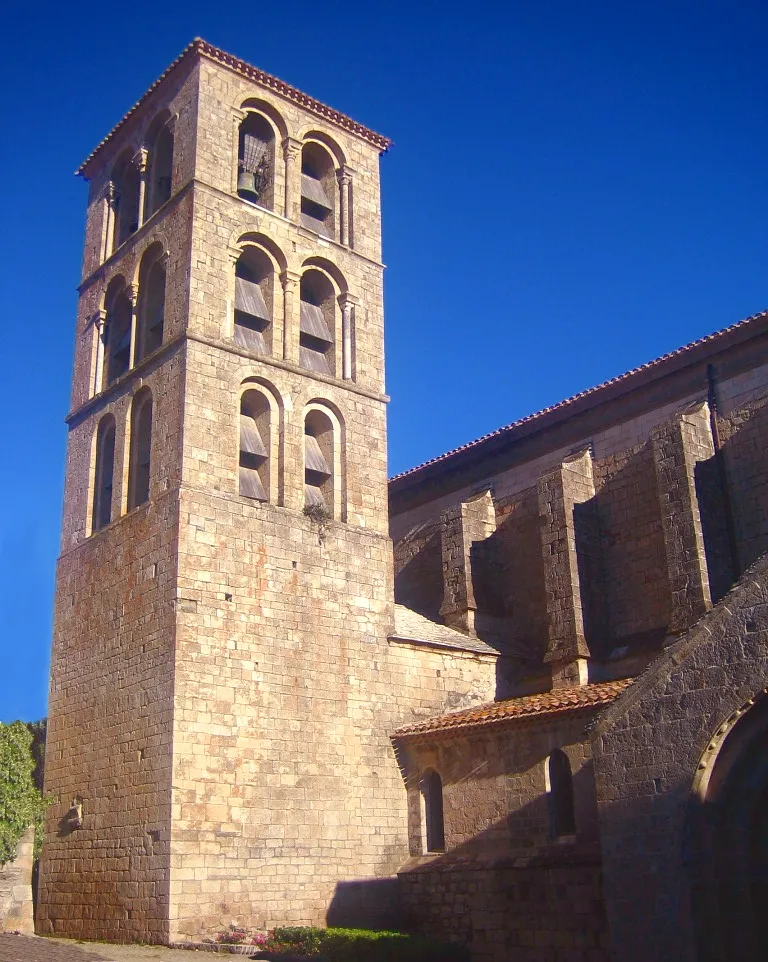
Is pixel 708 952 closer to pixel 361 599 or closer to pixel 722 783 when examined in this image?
pixel 722 783

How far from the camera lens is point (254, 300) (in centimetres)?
2223

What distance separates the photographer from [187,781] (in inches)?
670

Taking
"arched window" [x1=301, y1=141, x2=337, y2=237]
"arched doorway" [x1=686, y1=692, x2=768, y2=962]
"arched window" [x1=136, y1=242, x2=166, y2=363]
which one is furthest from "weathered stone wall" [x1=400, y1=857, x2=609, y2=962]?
"arched window" [x1=301, y1=141, x2=337, y2=237]

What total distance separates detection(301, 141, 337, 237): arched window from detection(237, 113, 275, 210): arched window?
1.02m

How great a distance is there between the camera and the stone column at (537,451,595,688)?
2009cm

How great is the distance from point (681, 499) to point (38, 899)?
13.8 metres

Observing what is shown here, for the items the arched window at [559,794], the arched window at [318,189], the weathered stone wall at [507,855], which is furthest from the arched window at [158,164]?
the arched window at [559,794]

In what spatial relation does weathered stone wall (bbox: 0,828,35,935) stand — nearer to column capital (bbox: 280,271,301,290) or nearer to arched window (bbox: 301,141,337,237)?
column capital (bbox: 280,271,301,290)

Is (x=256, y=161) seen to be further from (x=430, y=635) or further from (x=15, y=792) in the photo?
(x=15, y=792)

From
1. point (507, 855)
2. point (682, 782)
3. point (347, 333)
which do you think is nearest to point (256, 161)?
point (347, 333)

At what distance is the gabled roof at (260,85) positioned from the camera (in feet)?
75.2

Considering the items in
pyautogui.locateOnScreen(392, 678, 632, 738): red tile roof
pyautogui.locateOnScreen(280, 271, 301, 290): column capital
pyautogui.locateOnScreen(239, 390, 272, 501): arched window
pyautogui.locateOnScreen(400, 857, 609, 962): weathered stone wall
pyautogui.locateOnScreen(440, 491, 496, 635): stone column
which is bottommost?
pyautogui.locateOnScreen(400, 857, 609, 962): weathered stone wall

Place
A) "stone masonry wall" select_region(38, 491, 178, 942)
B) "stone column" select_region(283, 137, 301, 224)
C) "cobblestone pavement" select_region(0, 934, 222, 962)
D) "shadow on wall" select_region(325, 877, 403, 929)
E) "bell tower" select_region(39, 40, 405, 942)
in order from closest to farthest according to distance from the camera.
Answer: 1. "cobblestone pavement" select_region(0, 934, 222, 962)
2. "stone masonry wall" select_region(38, 491, 178, 942)
3. "bell tower" select_region(39, 40, 405, 942)
4. "shadow on wall" select_region(325, 877, 403, 929)
5. "stone column" select_region(283, 137, 301, 224)

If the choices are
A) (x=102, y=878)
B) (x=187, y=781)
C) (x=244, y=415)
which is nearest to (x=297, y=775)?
(x=187, y=781)
